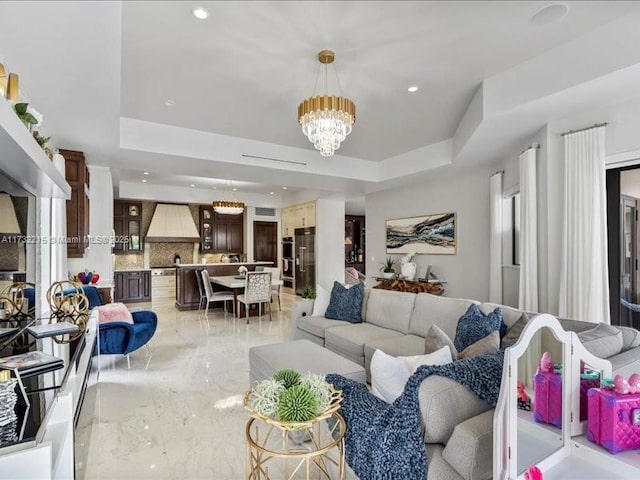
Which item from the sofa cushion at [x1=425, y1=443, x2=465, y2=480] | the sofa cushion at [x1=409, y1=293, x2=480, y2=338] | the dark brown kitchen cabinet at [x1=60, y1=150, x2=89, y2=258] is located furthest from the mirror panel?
the dark brown kitchen cabinet at [x1=60, y1=150, x2=89, y2=258]

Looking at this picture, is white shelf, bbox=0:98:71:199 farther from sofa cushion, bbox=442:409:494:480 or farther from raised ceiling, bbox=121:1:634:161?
sofa cushion, bbox=442:409:494:480

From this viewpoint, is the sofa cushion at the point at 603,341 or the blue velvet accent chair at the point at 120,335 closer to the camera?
the sofa cushion at the point at 603,341

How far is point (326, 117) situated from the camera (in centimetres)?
292

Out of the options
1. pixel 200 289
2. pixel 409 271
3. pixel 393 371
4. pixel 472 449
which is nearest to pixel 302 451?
pixel 393 371

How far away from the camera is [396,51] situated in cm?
282

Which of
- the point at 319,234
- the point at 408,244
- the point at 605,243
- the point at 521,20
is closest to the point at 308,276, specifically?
the point at 319,234

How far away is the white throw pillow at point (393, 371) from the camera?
1.64 meters

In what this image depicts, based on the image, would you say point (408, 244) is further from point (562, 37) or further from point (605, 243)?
point (562, 37)

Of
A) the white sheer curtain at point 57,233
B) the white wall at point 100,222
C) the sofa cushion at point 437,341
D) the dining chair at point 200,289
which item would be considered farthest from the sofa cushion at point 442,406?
the dining chair at point 200,289

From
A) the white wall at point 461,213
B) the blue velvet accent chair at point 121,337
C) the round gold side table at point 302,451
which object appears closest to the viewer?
the round gold side table at point 302,451

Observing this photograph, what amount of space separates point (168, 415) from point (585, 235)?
394cm

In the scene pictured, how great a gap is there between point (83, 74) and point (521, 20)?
3149mm

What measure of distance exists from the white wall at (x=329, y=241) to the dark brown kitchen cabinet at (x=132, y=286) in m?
4.42

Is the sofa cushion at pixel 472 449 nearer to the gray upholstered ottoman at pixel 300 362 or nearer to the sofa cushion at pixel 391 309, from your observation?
the gray upholstered ottoman at pixel 300 362
